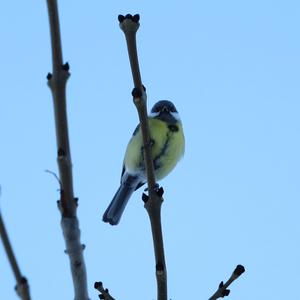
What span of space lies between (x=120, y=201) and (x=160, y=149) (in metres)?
0.65

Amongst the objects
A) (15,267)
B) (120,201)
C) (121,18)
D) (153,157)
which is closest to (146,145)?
(121,18)

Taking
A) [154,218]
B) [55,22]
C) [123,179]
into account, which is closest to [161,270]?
[154,218]

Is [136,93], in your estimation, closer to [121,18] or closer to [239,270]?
[121,18]

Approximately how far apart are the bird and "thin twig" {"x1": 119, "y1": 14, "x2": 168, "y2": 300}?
3137mm

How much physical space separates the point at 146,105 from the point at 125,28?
0.24 m

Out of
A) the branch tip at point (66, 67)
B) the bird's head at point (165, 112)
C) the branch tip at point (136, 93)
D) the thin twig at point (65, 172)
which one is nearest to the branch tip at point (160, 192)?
the branch tip at point (136, 93)

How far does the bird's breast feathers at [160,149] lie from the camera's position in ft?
15.9

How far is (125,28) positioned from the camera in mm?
1425

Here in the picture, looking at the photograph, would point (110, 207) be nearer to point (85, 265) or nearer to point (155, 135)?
point (155, 135)

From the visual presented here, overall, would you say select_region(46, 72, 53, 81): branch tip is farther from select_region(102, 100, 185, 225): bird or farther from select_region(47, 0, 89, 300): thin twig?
select_region(102, 100, 185, 225): bird

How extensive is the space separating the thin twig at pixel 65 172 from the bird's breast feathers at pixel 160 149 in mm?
3496

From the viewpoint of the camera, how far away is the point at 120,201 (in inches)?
202

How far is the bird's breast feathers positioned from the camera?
484 centimetres

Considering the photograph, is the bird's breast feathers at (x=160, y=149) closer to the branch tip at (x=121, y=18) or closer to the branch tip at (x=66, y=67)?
the branch tip at (x=121, y=18)
